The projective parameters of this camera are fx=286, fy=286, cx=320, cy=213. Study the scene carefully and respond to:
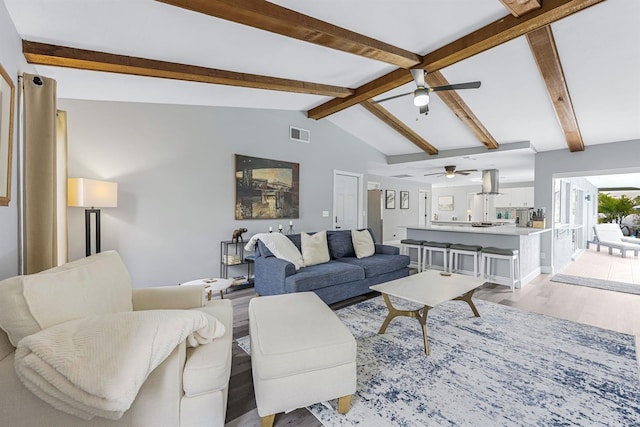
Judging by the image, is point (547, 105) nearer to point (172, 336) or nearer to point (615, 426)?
point (615, 426)

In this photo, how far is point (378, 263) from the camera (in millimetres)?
3977

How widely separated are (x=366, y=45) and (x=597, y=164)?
4.86 m

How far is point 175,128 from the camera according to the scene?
395cm

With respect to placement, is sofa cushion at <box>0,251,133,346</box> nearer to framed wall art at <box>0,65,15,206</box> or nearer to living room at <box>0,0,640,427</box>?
framed wall art at <box>0,65,15,206</box>

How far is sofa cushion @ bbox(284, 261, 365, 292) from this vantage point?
316 centimetres

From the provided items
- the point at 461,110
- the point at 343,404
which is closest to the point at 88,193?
the point at 343,404

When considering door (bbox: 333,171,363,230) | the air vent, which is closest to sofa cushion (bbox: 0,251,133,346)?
the air vent

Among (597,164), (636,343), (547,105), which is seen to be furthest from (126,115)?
(597,164)

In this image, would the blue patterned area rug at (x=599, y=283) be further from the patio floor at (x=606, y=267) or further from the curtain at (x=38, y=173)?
the curtain at (x=38, y=173)

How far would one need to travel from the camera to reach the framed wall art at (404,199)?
385 inches

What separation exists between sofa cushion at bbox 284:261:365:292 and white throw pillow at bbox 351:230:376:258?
60 cm

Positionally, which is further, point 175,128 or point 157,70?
point 175,128

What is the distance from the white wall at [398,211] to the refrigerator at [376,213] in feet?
2.43

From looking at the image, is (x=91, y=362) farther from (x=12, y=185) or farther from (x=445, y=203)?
(x=445, y=203)
